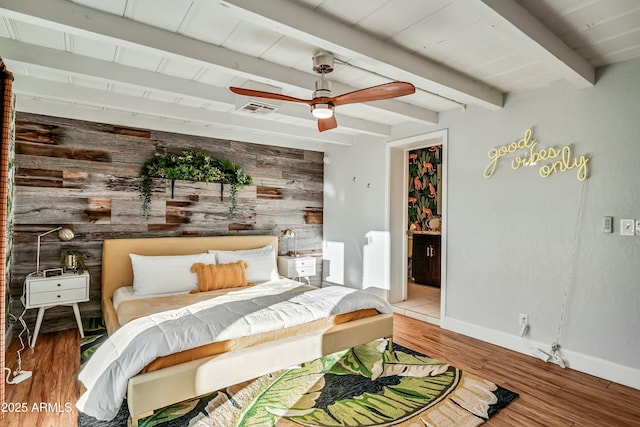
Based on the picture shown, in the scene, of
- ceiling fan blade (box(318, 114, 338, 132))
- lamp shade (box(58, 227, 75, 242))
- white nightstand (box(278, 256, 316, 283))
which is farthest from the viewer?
white nightstand (box(278, 256, 316, 283))

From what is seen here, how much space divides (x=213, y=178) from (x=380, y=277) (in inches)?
102

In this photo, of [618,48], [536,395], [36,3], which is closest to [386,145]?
[618,48]

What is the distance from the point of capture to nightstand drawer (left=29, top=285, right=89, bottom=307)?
3.32 m

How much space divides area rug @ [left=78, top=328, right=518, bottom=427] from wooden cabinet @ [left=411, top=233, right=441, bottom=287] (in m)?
3.41

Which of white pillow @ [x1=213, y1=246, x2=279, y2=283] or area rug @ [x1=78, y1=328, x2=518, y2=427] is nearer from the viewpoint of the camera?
area rug @ [x1=78, y1=328, x2=518, y2=427]

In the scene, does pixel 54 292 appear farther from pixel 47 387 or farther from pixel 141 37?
pixel 141 37

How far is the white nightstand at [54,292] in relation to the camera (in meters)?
3.31

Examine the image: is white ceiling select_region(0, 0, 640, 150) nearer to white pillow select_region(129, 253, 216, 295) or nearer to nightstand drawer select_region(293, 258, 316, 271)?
white pillow select_region(129, 253, 216, 295)

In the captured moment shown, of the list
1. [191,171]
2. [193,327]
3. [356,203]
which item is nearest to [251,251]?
[191,171]

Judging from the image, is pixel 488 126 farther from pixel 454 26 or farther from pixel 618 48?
pixel 454 26

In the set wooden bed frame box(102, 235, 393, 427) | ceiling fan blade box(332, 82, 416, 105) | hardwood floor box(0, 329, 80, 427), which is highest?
ceiling fan blade box(332, 82, 416, 105)

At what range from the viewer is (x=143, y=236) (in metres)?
4.30

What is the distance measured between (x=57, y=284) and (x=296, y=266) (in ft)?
8.97

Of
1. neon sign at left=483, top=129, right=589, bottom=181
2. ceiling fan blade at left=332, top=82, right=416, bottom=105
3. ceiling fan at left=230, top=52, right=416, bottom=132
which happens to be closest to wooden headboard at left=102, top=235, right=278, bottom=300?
ceiling fan at left=230, top=52, right=416, bottom=132
